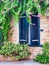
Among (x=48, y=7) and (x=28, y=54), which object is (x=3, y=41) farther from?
A: (x=48, y=7)

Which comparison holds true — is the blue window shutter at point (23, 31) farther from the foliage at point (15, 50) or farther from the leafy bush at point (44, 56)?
the leafy bush at point (44, 56)

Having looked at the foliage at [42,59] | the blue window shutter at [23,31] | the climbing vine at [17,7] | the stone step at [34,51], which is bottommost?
the foliage at [42,59]

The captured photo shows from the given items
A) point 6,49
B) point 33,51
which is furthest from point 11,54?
point 33,51

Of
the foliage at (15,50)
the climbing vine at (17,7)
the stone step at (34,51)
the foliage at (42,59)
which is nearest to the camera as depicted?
the climbing vine at (17,7)

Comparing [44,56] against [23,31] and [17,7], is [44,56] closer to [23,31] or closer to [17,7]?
[23,31]

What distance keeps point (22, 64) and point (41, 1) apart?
3.73 m

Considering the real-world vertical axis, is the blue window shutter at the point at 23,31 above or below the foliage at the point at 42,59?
above

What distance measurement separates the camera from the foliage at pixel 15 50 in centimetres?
966

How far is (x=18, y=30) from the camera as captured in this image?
10141 mm

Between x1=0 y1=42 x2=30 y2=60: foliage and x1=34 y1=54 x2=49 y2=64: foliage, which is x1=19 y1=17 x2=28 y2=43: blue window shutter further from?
x1=34 y1=54 x2=49 y2=64: foliage

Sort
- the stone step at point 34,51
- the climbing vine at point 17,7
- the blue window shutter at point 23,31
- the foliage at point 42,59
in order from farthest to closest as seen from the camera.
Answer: the blue window shutter at point 23,31 → the stone step at point 34,51 → the foliage at point 42,59 → the climbing vine at point 17,7

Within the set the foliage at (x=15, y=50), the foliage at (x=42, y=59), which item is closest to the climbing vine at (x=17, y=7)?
the foliage at (x=42, y=59)

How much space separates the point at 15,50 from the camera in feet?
31.6

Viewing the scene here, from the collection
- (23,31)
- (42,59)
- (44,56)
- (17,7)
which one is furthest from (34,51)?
(17,7)
